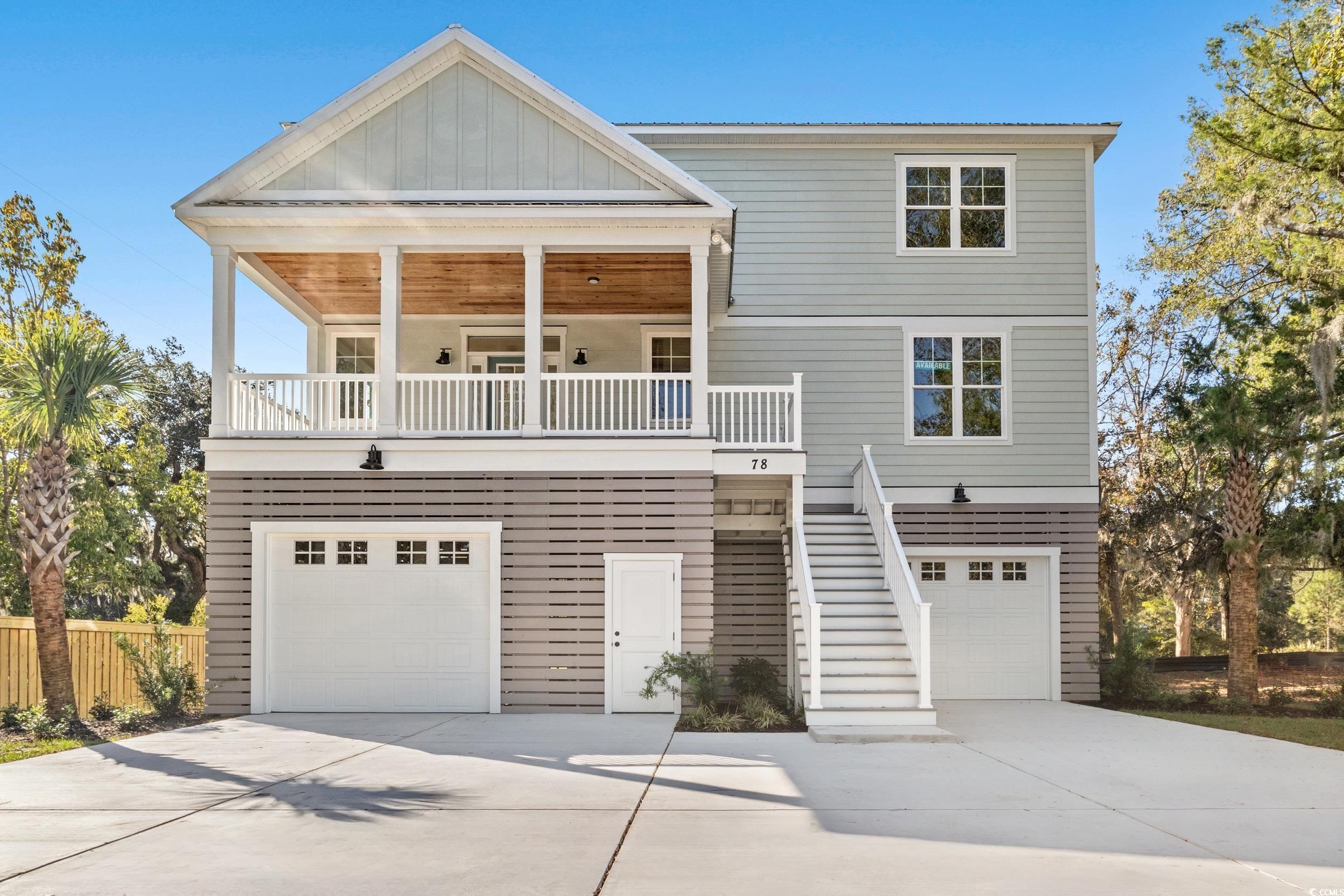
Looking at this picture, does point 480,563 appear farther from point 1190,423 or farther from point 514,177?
point 1190,423

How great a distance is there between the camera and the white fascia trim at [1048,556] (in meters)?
14.9

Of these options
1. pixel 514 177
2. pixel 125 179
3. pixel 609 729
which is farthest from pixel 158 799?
pixel 125 179

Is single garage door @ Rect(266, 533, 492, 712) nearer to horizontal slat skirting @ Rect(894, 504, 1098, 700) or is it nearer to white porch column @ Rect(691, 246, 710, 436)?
white porch column @ Rect(691, 246, 710, 436)

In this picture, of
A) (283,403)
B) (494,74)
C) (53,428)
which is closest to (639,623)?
(283,403)

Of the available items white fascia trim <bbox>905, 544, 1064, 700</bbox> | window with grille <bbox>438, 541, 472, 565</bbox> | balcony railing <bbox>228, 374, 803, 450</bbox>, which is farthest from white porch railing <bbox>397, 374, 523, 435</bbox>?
white fascia trim <bbox>905, 544, 1064, 700</bbox>

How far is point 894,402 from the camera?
15.4m

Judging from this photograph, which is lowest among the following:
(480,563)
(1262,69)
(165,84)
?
(480,563)

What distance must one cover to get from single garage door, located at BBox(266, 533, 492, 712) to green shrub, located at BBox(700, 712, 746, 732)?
286cm

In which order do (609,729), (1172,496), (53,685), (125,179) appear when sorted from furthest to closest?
(125,179) → (1172,496) → (53,685) → (609,729)

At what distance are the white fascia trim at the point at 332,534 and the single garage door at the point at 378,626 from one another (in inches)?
3.1

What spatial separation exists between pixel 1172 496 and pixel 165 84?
2242cm

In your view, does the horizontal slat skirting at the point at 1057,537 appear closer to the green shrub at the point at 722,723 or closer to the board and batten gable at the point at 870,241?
the board and batten gable at the point at 870,241

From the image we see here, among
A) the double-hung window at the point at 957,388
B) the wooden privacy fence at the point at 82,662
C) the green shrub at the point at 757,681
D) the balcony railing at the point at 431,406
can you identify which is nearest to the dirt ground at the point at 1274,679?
the double-hung window at the point at 957,388

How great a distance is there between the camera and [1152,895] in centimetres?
513
